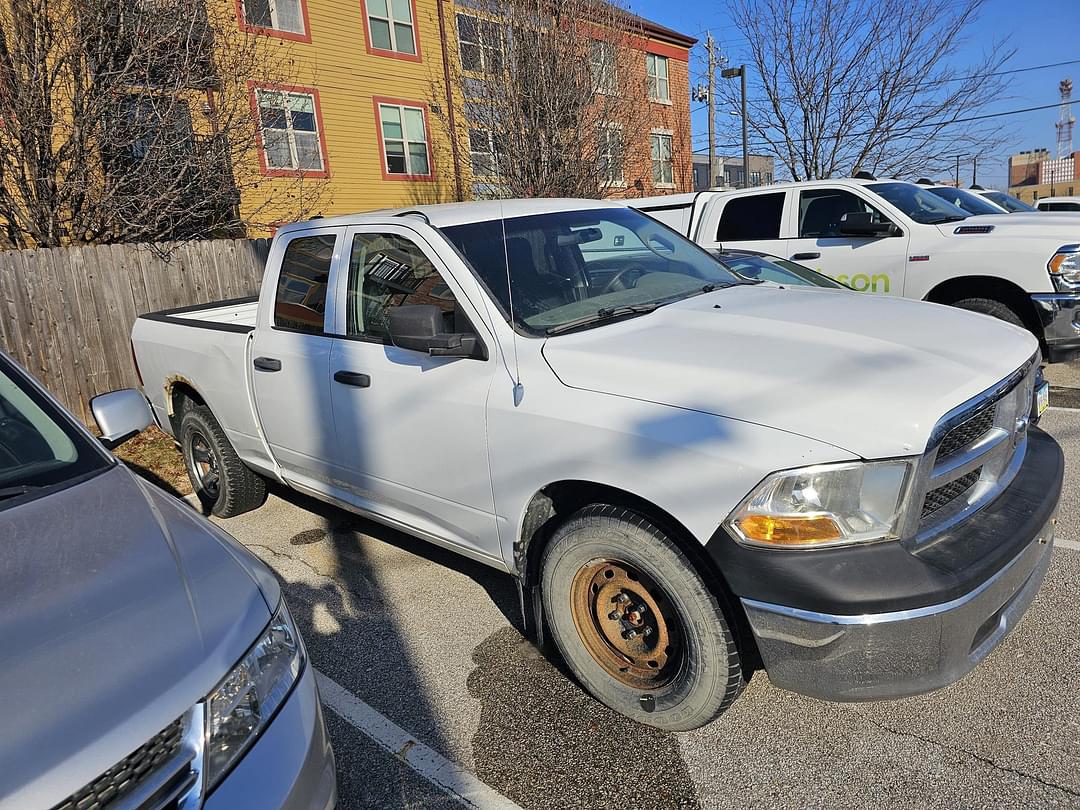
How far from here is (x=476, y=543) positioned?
3.07 meters

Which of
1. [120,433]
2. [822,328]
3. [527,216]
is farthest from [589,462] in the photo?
[120,433]

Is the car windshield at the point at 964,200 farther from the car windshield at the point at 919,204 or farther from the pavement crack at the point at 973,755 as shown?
the pavement crack at the point at 973,755

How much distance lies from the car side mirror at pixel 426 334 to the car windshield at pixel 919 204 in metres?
5.93

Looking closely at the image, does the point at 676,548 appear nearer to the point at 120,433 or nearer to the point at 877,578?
the point at 877,578

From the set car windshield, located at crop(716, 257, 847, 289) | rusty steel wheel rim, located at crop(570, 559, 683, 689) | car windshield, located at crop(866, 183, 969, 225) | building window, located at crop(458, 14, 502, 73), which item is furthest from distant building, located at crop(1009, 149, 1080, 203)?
rusty steel wheel rim, located at crop(570, 559, 683, 689)

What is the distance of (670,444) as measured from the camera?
2.23 meters

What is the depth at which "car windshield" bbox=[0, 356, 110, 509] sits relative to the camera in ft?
7.77

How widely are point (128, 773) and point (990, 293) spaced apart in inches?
287

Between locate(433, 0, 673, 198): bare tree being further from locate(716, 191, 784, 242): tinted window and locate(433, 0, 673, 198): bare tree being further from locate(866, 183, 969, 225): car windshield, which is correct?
locate(866, 183, 969, 225): car windshield

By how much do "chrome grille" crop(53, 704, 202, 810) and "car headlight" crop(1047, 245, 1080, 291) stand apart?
22.7 ft

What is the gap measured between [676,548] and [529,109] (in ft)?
41.6

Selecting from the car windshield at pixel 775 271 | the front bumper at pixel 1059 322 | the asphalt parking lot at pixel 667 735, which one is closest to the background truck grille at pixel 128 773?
the asphalt parking lot at pixel 667 735

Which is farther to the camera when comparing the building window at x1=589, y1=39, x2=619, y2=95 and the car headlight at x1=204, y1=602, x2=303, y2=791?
the building window at x1=589, y1=39, x2=619, y2=95

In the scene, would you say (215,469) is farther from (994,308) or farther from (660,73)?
(660,73)
